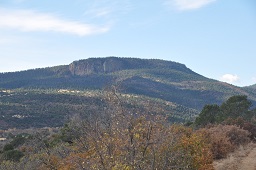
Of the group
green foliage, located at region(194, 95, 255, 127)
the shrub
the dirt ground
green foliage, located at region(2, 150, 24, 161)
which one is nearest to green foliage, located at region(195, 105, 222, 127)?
green foliage, located at region(194, 95, 255, 127)

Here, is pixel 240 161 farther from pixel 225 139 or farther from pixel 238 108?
pixel 238 108

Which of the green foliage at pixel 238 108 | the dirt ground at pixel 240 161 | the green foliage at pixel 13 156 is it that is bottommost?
the green foliage at pixel 13 156

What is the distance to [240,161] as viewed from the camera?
2323 cm

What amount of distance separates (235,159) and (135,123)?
1292 centimetres

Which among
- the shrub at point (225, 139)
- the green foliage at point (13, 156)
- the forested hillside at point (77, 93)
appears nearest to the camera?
the shrub at point (225, 139)

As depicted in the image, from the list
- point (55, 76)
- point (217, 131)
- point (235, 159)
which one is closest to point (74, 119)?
point (235, 159)

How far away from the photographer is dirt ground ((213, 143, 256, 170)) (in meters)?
21.6

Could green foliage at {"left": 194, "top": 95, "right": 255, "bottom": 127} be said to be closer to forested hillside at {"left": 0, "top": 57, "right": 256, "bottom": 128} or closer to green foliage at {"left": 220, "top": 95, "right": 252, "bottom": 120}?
green foliage at {"left": 220, "top": 95, "right": 252, "bottom": 120}

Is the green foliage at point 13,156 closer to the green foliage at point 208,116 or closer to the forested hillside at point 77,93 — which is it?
the green foliage at point 208,116

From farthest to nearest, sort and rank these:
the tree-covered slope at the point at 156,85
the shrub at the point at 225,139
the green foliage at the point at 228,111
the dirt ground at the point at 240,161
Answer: the tree-covered slope at the point at 156,85 < the green foliage at the point at 228,111 < the shrub at the point at 225,139 < the dirt ground at the point at 240,161

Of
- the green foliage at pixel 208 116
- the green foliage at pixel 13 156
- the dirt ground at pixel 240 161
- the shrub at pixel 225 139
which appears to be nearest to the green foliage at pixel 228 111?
the green foliage at pixel 208 116

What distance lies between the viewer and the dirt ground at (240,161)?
21.6 m

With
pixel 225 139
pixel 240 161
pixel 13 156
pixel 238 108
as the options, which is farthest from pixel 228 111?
pixel 13 156

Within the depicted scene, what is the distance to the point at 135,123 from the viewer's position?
45.6 ft
